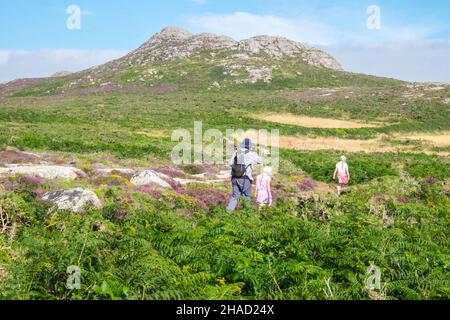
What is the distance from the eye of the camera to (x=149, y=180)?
691 inches

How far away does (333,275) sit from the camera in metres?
7.36

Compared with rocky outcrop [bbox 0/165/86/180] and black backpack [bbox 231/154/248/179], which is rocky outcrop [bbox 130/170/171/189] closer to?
rocky outcrop [bbox 0/165/86/180]

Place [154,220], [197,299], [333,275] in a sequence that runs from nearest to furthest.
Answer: [197,299] → [333,275] → [154,220]

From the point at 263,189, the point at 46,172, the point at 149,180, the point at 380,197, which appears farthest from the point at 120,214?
the point at 380,197

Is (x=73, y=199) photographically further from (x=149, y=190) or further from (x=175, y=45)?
(x=175, y=45)

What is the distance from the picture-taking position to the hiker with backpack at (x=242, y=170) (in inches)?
548

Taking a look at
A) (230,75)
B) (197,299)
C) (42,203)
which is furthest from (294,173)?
(230,75)

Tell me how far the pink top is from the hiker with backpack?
2.09ft

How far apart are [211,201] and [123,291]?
10107mm

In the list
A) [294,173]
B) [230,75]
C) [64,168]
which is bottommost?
[294,173]

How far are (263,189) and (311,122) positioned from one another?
51.6 metres
